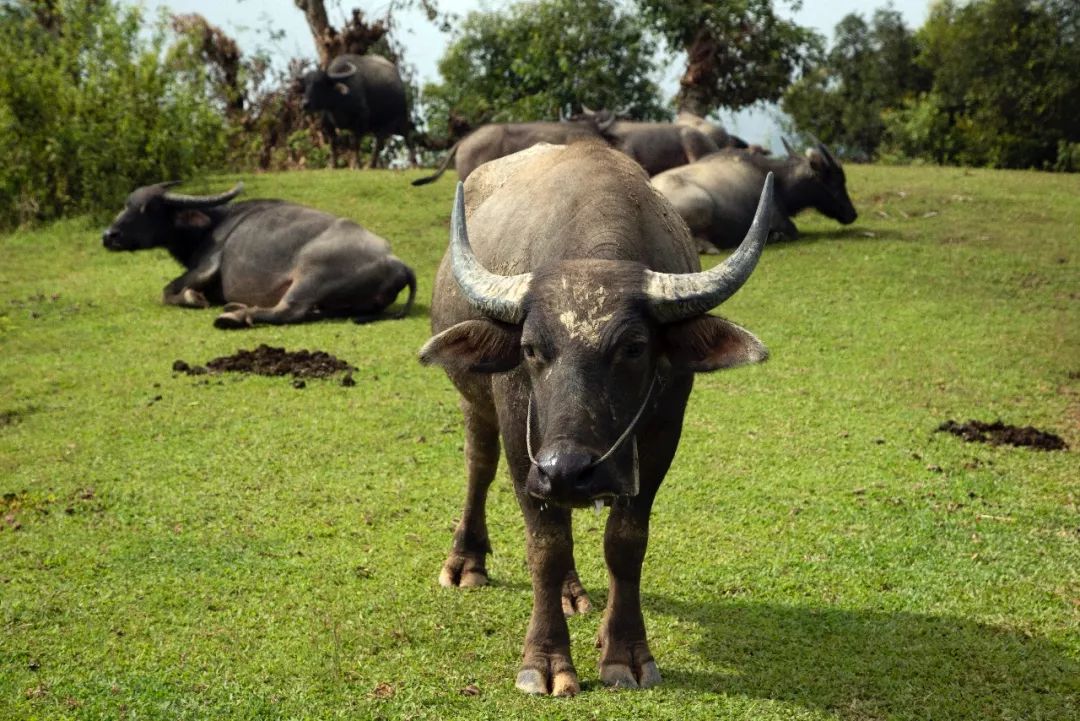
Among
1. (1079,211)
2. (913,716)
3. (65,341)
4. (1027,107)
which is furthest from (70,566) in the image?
(1027,107)

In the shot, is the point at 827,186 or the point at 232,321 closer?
the point at 232,321

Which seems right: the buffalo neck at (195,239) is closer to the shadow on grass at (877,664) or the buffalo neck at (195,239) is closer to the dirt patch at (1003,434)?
the dirt patch at (1003,434)

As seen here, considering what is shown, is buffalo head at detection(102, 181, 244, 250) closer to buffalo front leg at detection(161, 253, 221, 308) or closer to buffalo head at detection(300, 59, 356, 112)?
buffalo front leg at detection(161, 253, 221, 308)

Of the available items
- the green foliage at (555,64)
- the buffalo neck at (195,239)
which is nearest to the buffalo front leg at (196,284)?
the buffalo neck at (195,239)

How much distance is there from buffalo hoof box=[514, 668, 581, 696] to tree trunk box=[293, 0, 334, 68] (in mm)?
21960

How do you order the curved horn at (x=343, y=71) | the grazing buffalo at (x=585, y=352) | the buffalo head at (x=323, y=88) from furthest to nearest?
the curved horn at (x=343, y=71) → the buffalo head at (x=323, y=88) → the grazing buffalo at (x=585, y=352)

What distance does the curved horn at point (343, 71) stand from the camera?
2208 centimetres

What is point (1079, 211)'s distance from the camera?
1688 centimetres

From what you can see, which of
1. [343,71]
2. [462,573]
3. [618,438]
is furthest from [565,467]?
[343,71]

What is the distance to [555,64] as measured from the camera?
84.9 ft

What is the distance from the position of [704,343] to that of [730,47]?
22.1 metres

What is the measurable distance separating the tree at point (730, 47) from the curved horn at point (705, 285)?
20660mm

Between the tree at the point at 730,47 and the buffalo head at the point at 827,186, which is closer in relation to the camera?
the buffalo head at the point at 827,186

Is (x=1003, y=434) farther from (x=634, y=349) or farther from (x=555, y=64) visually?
(x=555, y=64)
